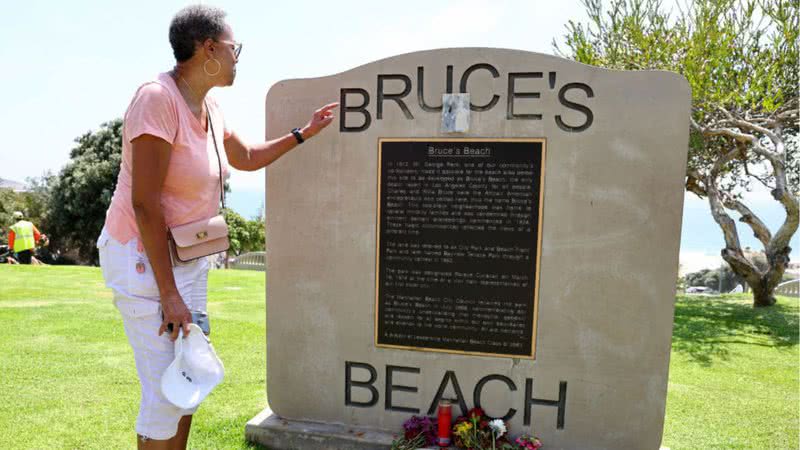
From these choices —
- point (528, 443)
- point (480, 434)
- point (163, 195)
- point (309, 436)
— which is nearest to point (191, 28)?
point (163, 195)

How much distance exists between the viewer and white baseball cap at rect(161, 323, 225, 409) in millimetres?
2551

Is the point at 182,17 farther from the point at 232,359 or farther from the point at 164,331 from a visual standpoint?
the point at 232,359

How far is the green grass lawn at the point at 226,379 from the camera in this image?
4027 mm

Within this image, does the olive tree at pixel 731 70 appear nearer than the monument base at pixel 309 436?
No

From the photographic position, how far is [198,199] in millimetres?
2785

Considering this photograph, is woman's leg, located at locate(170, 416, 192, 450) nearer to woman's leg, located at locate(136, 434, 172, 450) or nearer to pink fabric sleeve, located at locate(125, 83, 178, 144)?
woman's leg, located at locate(136, 434, 172, 450)

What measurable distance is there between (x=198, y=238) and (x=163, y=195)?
255 millimetres

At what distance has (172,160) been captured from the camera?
2.61 m

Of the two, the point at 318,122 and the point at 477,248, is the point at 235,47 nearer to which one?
the point at 318,122

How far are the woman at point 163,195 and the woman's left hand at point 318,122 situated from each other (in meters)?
0.88

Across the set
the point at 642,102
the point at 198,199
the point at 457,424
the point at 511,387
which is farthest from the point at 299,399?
the point at 642,102

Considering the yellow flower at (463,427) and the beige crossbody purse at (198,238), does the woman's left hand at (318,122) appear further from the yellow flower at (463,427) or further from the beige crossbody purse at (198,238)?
the yellow flower at (463,427)

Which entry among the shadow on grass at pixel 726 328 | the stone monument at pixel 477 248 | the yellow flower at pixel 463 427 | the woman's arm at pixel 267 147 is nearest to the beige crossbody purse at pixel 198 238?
the woman's arm at pixel 267 147

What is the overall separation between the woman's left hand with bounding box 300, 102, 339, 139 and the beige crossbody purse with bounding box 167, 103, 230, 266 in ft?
2.79
